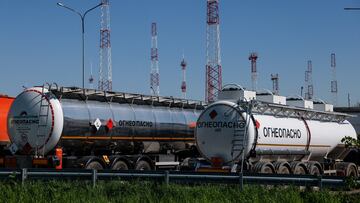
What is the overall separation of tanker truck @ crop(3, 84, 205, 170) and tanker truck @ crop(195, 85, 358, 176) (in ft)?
9.95

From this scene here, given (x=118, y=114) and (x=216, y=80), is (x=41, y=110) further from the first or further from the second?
(x=216, y=80)

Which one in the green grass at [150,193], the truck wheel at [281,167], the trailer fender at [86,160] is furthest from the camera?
the truck wheel at [281,167]

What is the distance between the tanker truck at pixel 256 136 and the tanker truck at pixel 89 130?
3.03m

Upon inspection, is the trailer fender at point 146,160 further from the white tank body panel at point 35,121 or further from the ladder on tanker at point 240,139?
the ladder on tanker at point 240,139

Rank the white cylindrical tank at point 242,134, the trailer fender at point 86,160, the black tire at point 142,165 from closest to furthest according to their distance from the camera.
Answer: the white cylindrical tank at point 242,134 < the trailer fender at point 86,160 < the black tire at point 142,165

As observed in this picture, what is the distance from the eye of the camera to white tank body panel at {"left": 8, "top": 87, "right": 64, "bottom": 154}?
1828 cm

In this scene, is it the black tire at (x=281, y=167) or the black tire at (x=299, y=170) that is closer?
the black tire at (x=281, y=167)

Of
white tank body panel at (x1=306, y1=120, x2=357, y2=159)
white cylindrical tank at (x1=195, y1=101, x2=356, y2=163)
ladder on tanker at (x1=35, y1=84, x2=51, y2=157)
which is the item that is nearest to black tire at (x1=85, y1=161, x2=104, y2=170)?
ladder on tanker at (x1=35, y1=84, x2=51, y2=157)

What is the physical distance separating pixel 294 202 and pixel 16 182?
6501 mm

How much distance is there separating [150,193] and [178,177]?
1849 mm

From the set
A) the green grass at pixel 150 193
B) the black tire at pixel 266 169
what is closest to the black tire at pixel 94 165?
the black tire at pixel 266 169

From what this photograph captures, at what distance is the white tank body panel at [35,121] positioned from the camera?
1828 cm

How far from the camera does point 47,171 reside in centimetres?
1421

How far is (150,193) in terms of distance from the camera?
11.8 m
